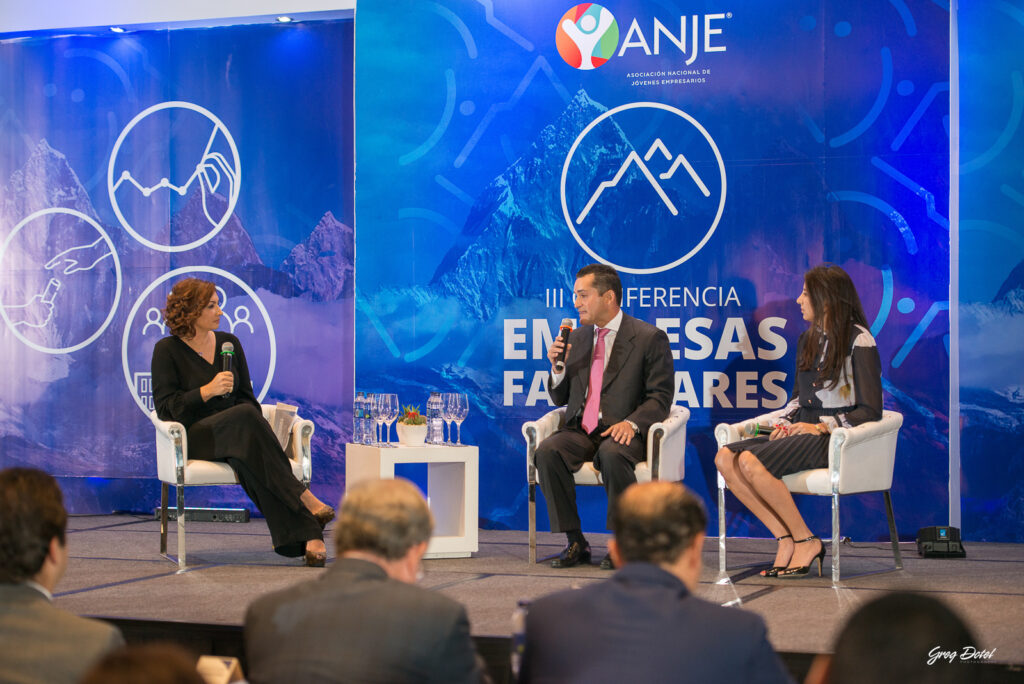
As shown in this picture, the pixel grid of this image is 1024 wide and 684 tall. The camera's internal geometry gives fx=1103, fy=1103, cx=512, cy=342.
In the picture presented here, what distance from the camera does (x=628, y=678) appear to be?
162cm

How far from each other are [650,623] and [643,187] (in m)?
4.56

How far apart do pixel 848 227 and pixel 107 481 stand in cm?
482

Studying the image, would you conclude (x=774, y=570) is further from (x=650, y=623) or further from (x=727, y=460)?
(x=650, y=623)

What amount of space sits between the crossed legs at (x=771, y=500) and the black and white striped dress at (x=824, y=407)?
0.04 m

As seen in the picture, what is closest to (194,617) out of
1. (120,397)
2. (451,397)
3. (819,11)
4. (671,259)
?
(451,397)

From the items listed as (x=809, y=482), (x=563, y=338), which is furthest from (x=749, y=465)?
(x=563, y=338)

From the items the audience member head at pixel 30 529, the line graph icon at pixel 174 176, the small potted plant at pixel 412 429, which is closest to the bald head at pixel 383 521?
the audience member head at pixel 30 529

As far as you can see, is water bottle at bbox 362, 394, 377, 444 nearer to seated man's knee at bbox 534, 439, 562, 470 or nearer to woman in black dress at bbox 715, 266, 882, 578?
seated man's knee at bbox 534, 439, 562, 470

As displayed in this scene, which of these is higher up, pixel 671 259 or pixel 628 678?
pixel 671 259

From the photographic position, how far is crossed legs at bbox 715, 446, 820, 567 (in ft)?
15.4

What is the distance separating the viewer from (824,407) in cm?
493

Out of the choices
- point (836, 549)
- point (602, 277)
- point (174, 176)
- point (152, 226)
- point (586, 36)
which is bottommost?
point (836, 549)

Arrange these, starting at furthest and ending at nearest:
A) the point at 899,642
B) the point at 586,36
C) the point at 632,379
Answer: the point at 586,36
the point at 632,379
the point at 899,642

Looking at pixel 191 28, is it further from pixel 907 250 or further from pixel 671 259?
pixel 907 250
